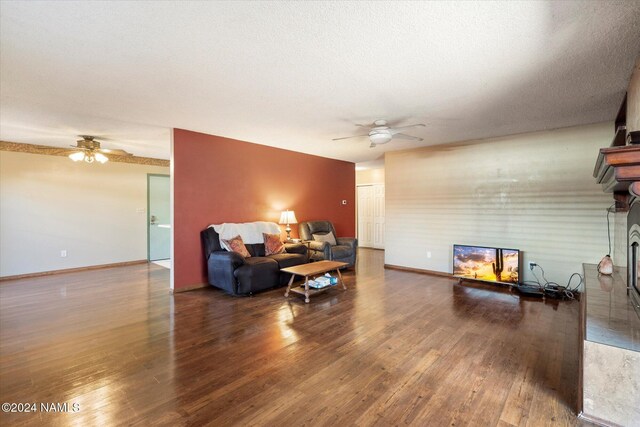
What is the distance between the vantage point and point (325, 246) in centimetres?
557

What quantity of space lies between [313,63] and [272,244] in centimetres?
332

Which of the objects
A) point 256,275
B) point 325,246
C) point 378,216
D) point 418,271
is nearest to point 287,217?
point 325,246

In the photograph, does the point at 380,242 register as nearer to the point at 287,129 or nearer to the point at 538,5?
the point at 287,129

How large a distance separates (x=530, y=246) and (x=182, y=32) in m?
5.42

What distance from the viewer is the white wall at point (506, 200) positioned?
430cm

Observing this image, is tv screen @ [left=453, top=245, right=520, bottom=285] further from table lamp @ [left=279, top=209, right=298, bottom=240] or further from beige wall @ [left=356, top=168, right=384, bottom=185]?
beige wall @ [left=356, top=168, right=384, bottom=185]

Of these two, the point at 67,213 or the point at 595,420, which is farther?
the point at 67,213

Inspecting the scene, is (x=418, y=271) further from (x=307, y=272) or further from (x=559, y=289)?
(x=307, y=272)

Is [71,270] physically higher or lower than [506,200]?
lower

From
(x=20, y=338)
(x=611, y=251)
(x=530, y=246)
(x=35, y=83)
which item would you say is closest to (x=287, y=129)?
(x=35, y=83)

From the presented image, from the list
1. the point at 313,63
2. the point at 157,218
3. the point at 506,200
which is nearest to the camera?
the point at 313,63

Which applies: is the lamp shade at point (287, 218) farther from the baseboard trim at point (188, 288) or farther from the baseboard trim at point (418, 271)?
the baseboard trim at point (418, 271)

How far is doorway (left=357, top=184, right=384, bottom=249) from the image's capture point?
9.06m

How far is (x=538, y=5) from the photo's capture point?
1.76 meters
